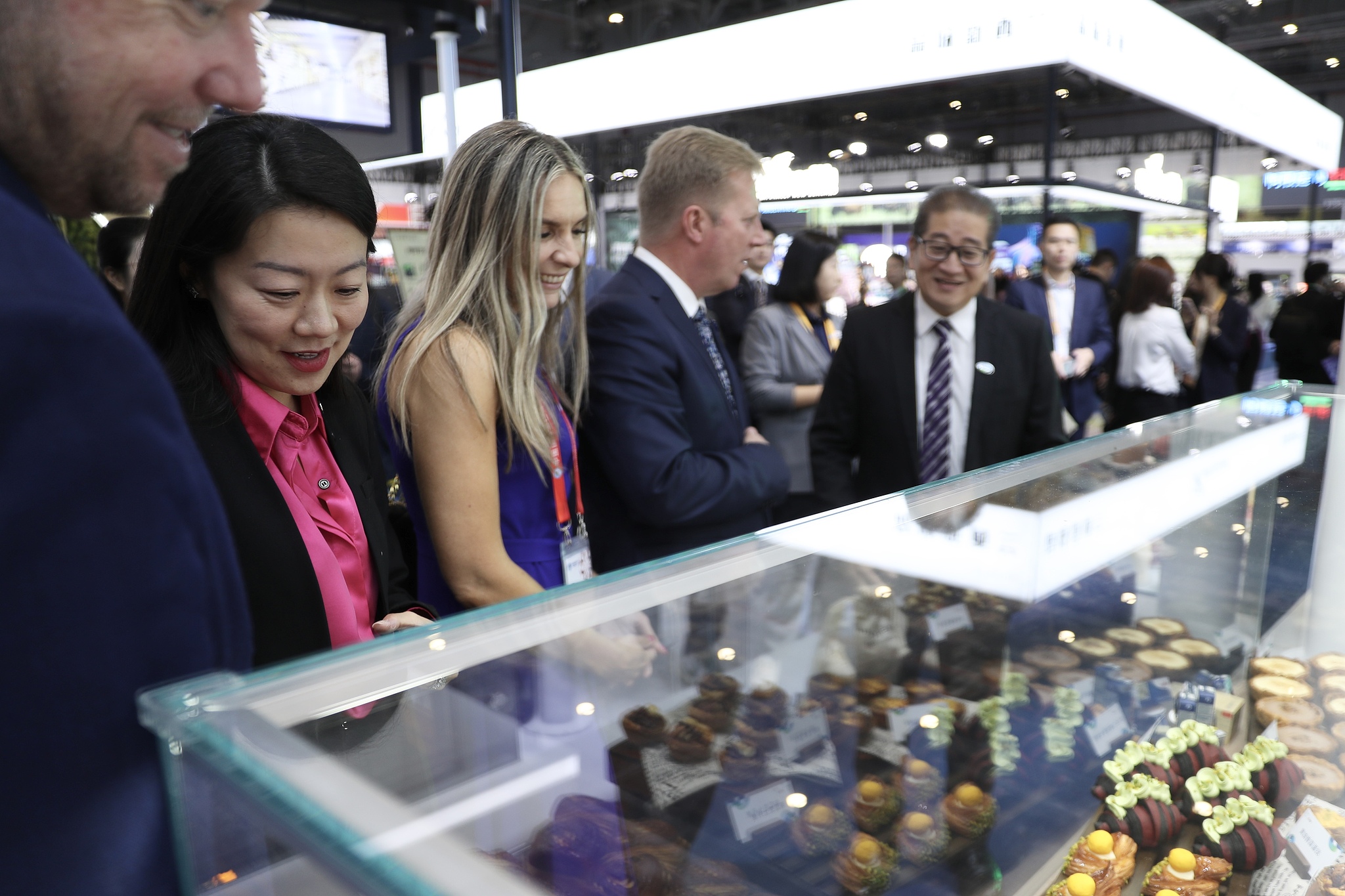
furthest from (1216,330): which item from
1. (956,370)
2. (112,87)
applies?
(112,87)

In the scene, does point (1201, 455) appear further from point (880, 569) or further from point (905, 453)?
point (880, 569)

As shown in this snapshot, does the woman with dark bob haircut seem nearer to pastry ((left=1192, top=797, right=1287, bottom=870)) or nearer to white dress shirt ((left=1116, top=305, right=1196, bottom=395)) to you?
pastry ((left=1192, top=797, right=1287, bottom=870))

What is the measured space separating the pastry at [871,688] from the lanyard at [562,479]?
0.57 meters

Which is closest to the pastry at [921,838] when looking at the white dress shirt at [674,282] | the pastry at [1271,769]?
the pastry at [1271,769]

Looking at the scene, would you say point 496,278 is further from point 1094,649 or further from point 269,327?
point 1094,649

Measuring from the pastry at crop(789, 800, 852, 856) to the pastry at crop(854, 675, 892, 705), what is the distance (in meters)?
0.21

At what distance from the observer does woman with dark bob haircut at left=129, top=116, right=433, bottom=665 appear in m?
1.08

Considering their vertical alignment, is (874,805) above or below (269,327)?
below

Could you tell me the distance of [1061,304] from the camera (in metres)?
5.17

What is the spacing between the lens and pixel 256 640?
1.06 m

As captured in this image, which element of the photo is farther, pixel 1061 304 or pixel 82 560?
pixel 1061 304

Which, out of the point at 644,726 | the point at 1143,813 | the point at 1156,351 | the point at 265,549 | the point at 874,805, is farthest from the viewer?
the point at 1156,351

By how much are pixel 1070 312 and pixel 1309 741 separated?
3671mm

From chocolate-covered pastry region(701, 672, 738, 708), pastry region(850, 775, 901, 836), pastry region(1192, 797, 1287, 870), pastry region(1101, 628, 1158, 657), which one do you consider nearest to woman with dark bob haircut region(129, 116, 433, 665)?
chocolate-covered pastry region(701, 672, 738, 708)
